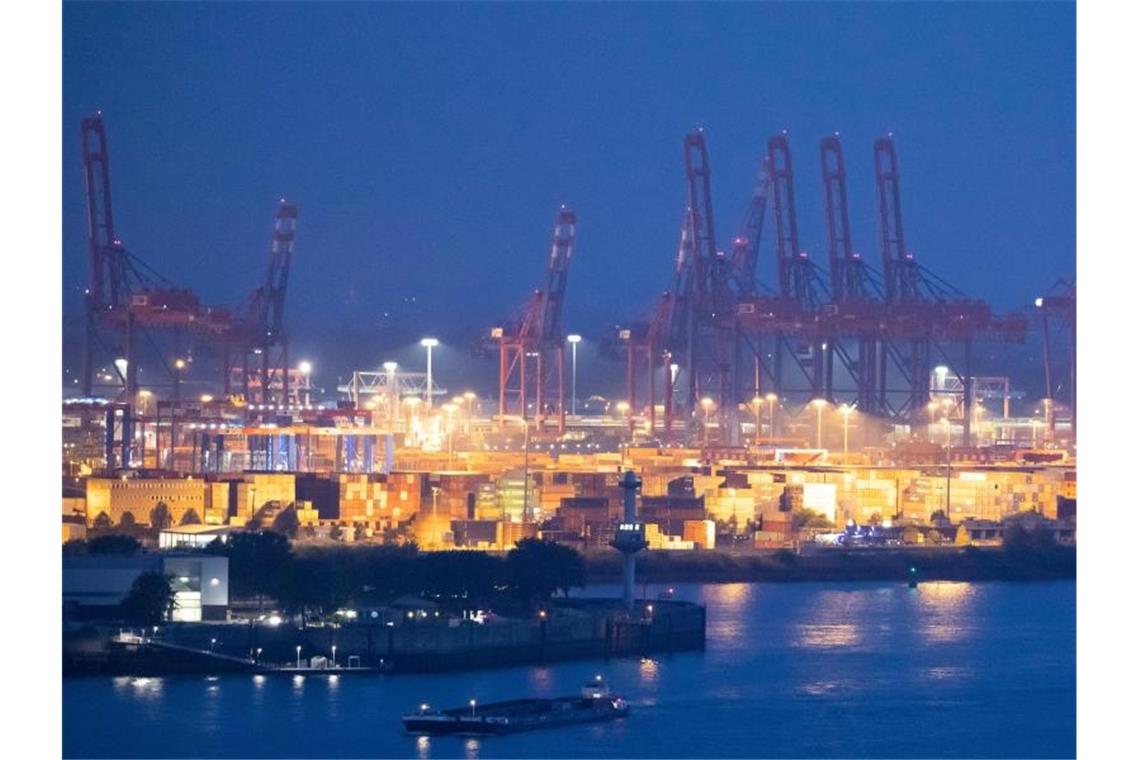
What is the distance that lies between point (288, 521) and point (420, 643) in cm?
846

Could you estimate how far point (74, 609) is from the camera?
1144cm

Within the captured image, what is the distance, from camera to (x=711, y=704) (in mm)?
10258

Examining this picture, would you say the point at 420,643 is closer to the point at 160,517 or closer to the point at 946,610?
the point at 946,610

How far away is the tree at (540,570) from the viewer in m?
13.1

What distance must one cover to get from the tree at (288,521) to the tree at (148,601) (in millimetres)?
7657

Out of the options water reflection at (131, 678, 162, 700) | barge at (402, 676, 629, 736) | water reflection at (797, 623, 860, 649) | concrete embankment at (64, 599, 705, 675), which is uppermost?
concrete embankment at (64, 599, 705, 675)

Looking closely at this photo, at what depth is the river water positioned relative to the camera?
9.04 m

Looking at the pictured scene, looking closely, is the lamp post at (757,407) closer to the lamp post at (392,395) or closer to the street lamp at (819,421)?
the street lamp at (819,421)

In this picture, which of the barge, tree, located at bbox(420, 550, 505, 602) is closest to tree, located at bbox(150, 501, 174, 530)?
tree, located at bbox(420, 550, 505, 602)

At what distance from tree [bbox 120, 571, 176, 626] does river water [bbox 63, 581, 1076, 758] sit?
0.63 meters

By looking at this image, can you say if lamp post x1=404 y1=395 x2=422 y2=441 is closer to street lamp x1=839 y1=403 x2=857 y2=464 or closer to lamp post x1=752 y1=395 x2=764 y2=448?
lamp post x1=752 y1=395 x2=764 y2=448

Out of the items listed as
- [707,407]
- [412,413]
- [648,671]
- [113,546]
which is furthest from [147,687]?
[707,407]

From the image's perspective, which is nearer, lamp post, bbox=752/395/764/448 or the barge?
the barge
